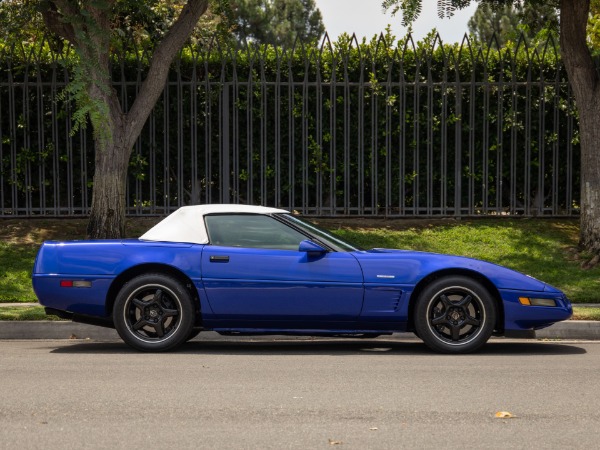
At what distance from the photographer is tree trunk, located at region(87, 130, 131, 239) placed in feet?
50.8

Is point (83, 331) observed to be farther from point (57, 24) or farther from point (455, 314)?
point (57, 24)

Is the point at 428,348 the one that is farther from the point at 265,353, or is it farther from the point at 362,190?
the point at 362,190

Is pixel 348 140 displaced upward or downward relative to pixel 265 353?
upward

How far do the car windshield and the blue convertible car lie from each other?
3 cm

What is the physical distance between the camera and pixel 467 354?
9.27 meters

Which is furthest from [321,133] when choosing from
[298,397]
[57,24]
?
[298,397]

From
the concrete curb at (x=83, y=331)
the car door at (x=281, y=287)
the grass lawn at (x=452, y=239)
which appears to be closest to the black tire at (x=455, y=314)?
the car door at (x=281, y=287)

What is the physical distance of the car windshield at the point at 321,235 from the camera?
9469mm

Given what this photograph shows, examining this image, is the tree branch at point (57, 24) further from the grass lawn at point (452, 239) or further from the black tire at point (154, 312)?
the black tire at point (154, 312)

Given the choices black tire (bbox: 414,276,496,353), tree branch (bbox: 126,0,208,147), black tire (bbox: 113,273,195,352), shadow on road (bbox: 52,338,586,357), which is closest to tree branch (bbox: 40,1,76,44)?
tree branch (bbox: 126,0,208,147)

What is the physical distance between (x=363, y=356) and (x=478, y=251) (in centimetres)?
704

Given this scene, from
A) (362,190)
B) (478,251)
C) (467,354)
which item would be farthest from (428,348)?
(362,190)

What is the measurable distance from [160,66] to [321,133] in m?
3.10

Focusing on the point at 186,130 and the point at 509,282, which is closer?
the point at 509,282
